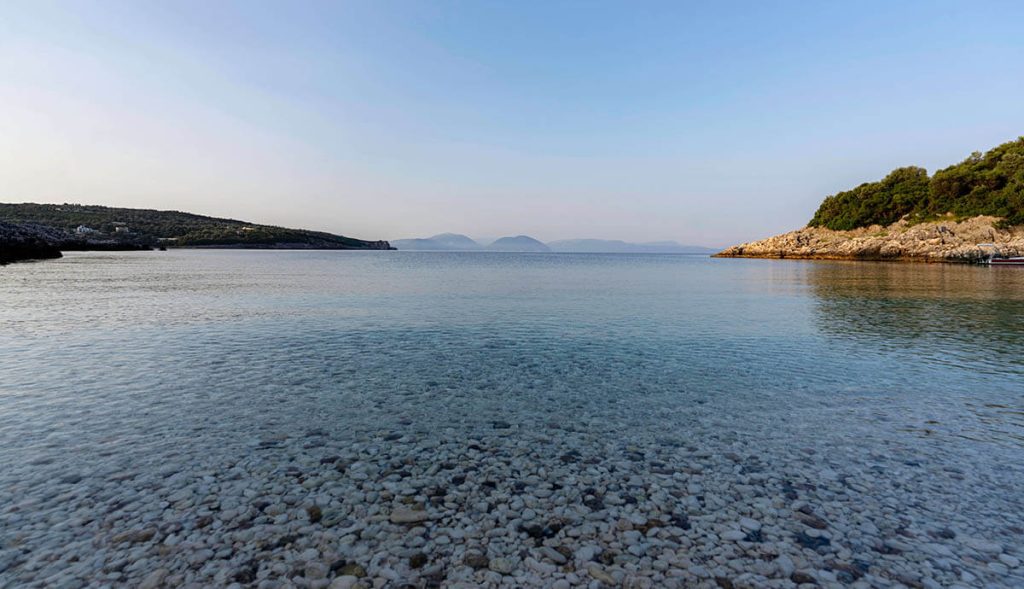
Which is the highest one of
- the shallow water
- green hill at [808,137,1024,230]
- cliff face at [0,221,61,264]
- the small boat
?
green hill at [808,137,1024,230]

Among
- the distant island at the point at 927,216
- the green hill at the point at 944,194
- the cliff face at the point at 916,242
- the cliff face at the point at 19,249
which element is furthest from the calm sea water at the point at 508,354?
the green hill at the point at 944,194

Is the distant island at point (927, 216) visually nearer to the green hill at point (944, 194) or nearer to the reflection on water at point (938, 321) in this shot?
the green hill at point (944, 194)

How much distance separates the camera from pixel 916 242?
11425cm

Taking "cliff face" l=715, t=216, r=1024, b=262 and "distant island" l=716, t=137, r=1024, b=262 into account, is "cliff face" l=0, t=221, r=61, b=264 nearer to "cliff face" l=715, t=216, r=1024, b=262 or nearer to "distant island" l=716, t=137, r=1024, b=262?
"cliff face" l=715, t=216, r=1024, b=262

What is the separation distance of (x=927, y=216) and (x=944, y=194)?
714 cm

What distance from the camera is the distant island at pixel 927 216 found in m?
109

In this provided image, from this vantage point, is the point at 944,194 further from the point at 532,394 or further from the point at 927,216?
the point at 532,394

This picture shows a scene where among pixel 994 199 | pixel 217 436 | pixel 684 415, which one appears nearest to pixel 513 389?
pixel 684 415

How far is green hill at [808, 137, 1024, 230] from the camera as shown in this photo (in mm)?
112812

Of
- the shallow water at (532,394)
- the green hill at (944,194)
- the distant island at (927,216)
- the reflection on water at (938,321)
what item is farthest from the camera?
the green hill at (944,194)

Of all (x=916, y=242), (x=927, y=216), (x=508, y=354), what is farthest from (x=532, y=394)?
(x=927, y=216)

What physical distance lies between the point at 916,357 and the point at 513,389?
55.0ft

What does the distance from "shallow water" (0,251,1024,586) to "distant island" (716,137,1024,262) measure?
106 metres

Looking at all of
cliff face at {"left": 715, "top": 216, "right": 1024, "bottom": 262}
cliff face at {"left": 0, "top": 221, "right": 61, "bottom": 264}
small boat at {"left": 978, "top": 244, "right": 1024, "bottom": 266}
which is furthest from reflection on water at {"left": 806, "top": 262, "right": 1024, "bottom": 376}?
cliff face at {"left": 0, "top": 221, "right": 61, "bottom": 264}
